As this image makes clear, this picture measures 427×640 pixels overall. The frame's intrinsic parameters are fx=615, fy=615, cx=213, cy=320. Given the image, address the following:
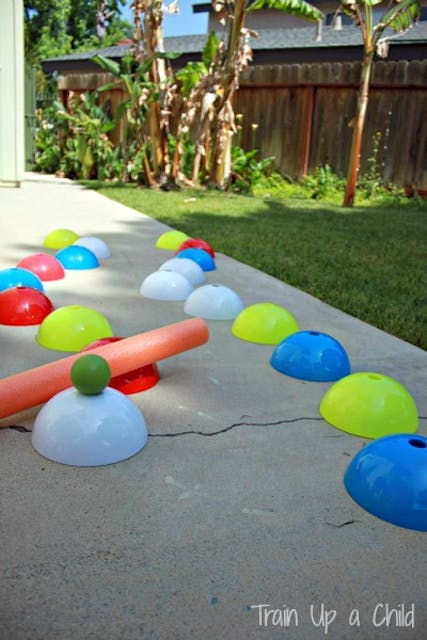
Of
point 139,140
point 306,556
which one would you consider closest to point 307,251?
point 306,556

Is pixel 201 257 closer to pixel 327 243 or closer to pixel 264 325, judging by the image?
pixel 264 325

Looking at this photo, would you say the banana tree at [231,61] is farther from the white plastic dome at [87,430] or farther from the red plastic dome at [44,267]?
the white plastic dome at [87,430]

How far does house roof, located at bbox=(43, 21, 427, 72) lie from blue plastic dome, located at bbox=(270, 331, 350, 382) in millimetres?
10789

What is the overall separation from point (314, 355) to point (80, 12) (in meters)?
41.5

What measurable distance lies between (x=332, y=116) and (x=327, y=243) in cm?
683

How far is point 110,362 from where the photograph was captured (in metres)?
2.70

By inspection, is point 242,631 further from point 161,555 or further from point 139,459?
point 139,459

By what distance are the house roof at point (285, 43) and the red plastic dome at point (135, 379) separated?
444 inches

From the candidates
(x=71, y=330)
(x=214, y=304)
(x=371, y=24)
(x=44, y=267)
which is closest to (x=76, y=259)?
(x=44, y=267)

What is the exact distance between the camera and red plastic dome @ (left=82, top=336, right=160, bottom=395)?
286 cm

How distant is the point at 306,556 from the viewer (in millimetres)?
1820

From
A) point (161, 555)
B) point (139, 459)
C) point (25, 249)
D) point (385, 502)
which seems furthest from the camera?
point (25, 249)

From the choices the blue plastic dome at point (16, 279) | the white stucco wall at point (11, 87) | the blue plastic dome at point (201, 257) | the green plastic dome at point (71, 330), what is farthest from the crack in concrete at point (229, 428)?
the white stucco wall at point (11, 87)

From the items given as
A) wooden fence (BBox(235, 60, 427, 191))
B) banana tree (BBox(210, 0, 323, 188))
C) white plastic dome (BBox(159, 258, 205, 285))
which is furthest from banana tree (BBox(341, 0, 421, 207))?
white plastic dome (BBox(159, 258, 205, 285))
